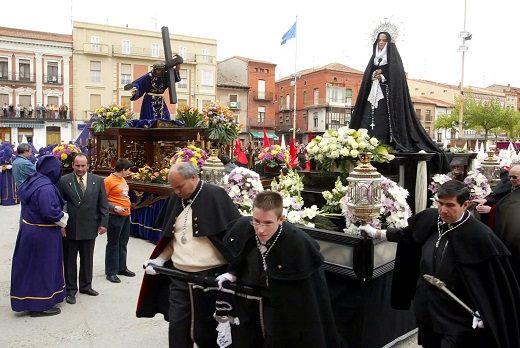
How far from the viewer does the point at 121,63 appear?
135ft

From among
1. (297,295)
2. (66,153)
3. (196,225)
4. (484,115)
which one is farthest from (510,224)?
(484,115)

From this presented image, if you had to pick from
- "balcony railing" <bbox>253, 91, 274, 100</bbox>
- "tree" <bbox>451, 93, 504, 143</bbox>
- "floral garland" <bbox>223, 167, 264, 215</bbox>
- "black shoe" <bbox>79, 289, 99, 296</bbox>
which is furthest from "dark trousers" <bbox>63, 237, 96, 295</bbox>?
"balcony railing" <bbox>253, 91, 274, 100</bbox>

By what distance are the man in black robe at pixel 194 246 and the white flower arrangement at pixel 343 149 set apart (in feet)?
7.98

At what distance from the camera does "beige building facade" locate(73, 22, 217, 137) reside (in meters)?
39.5

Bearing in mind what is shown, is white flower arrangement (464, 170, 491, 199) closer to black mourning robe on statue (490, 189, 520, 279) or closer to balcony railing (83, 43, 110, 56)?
black mourning robe on statue (490, 189, 520, 279)

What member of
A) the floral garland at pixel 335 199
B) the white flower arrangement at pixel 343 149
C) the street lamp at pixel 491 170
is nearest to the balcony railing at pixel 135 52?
the street lamp at pixel 491 170

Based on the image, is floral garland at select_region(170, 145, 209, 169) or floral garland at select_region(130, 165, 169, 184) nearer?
floral garland at select_region(170, 145, 209, 169)

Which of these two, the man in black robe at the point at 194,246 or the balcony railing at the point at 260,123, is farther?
the balcony railing at the point at 260,123

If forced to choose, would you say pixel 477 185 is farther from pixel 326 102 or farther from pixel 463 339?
pixel 326 102

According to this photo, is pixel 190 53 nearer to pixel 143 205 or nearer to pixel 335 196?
pixel 143 205

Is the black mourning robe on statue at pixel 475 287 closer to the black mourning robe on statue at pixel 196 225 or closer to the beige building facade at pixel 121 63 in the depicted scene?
the black mourning robe on statue at pixel 196 225

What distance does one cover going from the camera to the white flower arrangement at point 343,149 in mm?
5895

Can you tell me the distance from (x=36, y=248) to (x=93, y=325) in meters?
1.06

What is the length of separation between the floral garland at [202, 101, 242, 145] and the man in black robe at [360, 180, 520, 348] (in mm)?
7979
